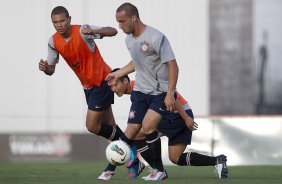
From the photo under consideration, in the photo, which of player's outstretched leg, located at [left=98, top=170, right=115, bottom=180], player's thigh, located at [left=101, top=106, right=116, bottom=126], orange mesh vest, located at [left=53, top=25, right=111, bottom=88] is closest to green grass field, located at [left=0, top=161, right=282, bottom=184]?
player's outstretched leg, located at [left=98, top=170, right=115, bottom=180]

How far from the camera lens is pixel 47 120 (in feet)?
72.5

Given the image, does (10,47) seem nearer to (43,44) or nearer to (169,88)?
(43,44)

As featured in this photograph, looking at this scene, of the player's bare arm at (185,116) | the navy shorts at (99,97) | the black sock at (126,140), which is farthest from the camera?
the navy shorts at (99,97)

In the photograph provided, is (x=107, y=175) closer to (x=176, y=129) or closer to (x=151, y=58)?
(x=176, y=129)

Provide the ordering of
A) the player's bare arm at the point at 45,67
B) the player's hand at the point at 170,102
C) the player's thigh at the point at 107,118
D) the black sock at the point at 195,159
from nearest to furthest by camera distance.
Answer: the player's hand at the point at 170,102, the black sock at the point at 195,159, the player's bare arm at the point at 45,67, the player's thigh at the point at 107,118

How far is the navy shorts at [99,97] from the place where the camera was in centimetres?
1305

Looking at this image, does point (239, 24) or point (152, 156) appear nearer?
point (152, 156)

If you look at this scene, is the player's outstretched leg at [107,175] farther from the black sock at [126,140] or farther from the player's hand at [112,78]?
the player's hand at [112,78]

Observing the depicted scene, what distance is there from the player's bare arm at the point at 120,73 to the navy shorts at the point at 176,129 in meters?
0.72

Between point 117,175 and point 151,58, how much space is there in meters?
2.01

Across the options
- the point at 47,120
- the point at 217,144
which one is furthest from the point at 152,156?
the point at 47,120

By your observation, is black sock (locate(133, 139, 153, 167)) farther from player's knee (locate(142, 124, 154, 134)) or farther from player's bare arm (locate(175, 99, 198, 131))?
player's bare arm (locate(175, 99, 198, 131))

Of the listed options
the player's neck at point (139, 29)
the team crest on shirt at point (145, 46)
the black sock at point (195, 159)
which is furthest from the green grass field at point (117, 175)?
the player's neck at point (139, 29)

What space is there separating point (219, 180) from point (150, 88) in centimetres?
120
